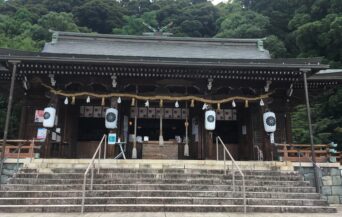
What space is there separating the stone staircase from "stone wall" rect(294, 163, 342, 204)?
32.5 inches

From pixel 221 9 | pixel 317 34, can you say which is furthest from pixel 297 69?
pixel 221 9

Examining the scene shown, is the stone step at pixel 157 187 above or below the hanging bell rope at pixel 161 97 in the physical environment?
below

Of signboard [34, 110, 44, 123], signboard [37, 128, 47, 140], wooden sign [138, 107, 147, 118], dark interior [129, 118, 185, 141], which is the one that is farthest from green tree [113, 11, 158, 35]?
signboard [37, 128, 47, 140]

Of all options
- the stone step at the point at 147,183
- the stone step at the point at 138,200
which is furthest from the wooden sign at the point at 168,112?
the stone step at the point at 138,200

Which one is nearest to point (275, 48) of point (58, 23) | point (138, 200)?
point (58, 23)

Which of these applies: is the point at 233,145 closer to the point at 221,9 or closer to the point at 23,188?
the point at 23,188

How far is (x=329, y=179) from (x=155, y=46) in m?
11.6

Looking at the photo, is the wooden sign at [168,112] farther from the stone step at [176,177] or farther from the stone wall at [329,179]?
the stone wall at [329,179]

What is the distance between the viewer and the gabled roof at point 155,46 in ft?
53.3

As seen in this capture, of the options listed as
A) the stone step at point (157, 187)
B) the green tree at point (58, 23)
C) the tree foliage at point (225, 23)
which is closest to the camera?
the stone step at point (157, 187)

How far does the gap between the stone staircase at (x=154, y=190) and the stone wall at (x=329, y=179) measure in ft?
2.70

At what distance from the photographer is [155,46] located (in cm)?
1739

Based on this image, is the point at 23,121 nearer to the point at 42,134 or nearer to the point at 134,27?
the point at 42,134

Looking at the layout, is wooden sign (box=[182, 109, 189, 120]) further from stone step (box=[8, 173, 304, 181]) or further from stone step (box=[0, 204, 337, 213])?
stone step (box=[0, 204, 337, 213])
